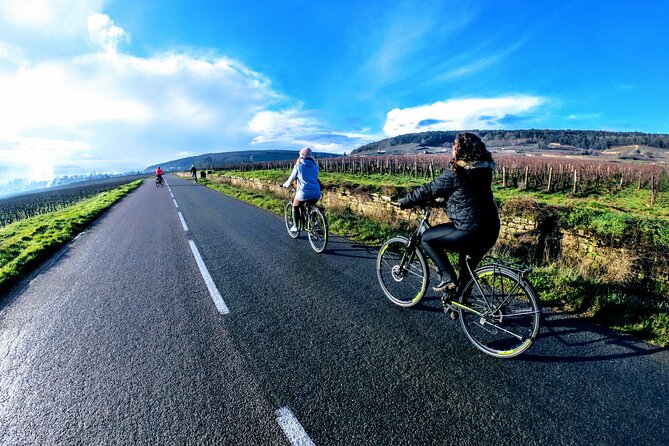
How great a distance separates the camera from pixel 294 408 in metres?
2.47

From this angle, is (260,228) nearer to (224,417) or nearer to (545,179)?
(224,417)

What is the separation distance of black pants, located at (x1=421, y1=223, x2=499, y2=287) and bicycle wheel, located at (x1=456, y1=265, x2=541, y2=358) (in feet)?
0.51

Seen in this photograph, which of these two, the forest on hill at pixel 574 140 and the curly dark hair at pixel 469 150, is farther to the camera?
the forest on hill at pixel 574 140

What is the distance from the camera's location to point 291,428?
2.28 metres

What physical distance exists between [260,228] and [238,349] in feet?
21.7

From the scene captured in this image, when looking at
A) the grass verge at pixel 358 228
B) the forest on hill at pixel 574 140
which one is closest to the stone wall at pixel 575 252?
the grass verge at pixel 358 228

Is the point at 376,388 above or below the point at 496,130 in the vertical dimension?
below

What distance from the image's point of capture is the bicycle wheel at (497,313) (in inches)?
119

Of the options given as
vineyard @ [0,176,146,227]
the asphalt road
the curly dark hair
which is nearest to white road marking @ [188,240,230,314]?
the asphalt road

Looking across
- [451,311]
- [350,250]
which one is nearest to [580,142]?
[350,250]

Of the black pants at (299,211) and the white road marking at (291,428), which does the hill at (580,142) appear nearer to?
the black pants at (299,211)

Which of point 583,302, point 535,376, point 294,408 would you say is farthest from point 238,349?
point 583,302

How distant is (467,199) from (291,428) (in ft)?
8.80

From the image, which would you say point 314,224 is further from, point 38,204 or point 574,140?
point 574,140
